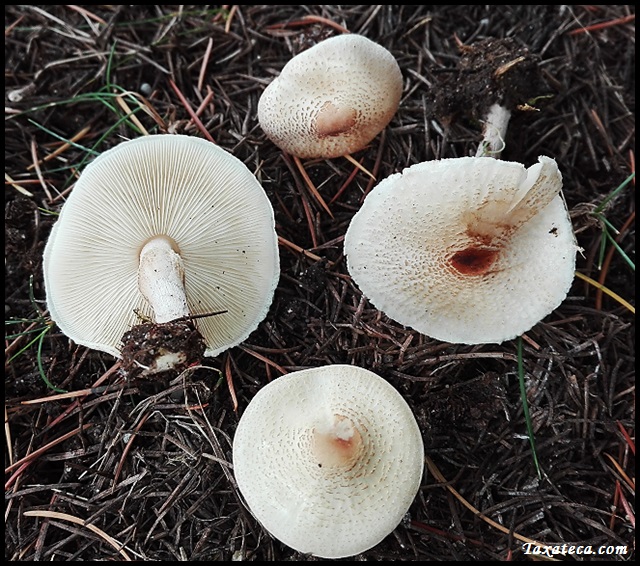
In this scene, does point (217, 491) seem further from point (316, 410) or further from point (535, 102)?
point (535, 102)

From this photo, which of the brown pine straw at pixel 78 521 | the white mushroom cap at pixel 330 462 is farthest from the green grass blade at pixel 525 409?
the brown pine straw at pixel 78 521

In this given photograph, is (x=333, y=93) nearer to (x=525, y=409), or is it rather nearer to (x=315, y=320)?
(x=315, y=320)

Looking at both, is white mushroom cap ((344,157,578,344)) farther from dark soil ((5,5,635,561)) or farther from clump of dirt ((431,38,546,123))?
clump of dirt ((431,38,546,123))

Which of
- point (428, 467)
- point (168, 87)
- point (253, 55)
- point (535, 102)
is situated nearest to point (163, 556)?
point (428, 467)

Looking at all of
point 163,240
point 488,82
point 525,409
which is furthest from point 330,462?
point 488,82

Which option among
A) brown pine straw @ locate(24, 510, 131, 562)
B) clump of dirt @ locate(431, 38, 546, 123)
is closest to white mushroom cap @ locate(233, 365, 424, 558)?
brown pine straw @ locate(24, 510, 131, 562)

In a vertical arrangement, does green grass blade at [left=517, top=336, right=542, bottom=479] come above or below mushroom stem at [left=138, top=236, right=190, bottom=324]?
below

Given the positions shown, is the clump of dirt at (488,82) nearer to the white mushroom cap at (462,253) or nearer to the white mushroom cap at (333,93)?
the white mushroom cap at (333,93)
